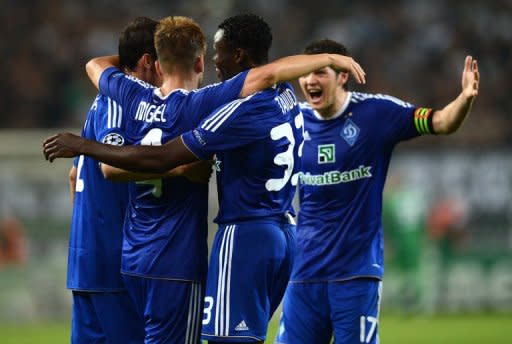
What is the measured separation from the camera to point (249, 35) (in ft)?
18.3

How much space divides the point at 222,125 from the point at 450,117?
57.8 inches

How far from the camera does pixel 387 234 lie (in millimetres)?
15258

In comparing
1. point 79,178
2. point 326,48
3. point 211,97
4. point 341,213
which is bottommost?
point 341,213

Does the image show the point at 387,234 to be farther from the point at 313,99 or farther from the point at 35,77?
the point at 313,99

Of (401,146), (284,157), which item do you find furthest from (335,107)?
(401,146)

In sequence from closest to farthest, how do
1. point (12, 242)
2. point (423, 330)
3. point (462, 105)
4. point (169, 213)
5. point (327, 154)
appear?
point (169, 213), point (462, 105), point (327, 154), point (423, 330), point (12, 242)

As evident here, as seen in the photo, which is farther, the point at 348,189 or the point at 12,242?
the point at 12,242

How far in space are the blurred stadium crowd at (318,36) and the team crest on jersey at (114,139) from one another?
1165cm

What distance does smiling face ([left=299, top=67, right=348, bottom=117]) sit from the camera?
6.93m

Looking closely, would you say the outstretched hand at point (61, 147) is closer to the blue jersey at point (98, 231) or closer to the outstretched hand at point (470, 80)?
the blue jersey at point (98, 231)

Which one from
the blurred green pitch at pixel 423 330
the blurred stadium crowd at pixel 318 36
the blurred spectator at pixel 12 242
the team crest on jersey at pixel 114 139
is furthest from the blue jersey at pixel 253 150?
the blurred stadium crowd at pixel 318 36

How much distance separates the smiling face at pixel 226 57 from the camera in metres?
5.61

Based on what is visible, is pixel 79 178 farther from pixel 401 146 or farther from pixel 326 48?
pixel 401 146

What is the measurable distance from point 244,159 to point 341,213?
142 cm
